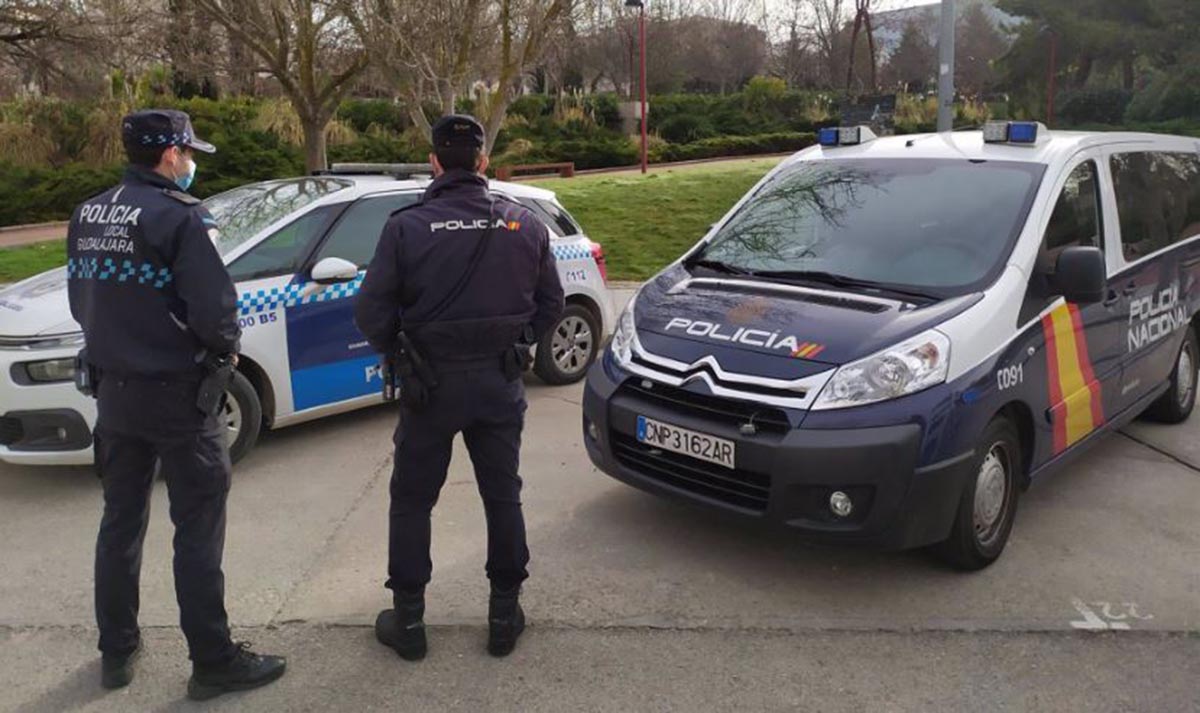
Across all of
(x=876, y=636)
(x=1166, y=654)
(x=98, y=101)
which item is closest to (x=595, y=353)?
(x=876, y=636)

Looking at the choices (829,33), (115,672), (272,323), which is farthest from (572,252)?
(829,33)

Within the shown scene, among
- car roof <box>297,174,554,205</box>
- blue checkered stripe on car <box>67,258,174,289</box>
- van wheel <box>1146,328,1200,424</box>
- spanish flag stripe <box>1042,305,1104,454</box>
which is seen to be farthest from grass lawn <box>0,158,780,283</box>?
blue checkered stripe on car <box>67,258,174,289</box>

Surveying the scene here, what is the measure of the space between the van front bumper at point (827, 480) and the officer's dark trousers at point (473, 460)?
2.62 feet

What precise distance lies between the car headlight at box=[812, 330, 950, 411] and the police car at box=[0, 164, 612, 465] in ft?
9.85

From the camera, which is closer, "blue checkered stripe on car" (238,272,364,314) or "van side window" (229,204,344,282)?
"blue checkered stripe on car" (238,272,364,314)

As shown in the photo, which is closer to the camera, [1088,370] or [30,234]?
[1088,370]

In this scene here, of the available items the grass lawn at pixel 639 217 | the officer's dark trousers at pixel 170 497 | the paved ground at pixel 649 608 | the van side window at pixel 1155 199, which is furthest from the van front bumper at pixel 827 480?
the grass lawn at pixel 639 217

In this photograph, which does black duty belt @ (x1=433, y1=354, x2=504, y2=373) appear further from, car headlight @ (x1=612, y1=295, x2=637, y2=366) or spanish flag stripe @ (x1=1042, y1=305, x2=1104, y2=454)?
spanish flag stripe @ (x1=1042, y1=305, x2=1104, y2=454)

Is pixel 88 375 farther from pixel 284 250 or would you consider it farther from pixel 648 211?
pixel 648 211

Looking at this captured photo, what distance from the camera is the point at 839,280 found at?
14.1ft

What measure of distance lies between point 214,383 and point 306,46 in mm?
9749

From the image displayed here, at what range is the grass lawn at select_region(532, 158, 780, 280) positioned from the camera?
41.5 ft

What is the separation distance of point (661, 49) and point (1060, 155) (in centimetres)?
4329

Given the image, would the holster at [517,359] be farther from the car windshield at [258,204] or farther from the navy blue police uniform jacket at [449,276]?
the car windshield at [258,204]
